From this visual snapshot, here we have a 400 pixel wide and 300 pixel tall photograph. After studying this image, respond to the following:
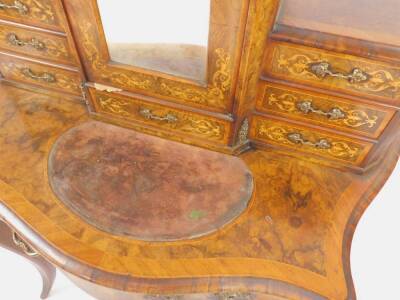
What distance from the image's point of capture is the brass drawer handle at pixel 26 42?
101 cm

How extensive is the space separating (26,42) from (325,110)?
920 millimetres

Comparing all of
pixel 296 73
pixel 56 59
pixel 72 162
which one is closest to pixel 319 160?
pixel 296 73

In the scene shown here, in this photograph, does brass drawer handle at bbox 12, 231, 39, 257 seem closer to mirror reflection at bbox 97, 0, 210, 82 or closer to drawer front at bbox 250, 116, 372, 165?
mirror reflection at bbox 97, 0, 210, 82

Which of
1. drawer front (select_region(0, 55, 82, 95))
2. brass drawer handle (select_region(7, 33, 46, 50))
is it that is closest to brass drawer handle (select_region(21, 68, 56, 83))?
drawer front (select_region(0, 55, 82, 95))

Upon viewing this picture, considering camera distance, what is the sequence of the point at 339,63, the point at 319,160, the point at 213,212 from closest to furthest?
the point at 339,63 → the point at 213,212 → the point at 319,160

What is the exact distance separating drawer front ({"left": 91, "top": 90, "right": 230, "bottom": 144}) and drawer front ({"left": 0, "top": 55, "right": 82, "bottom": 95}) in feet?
0.40

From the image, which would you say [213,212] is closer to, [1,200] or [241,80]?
[241,80]

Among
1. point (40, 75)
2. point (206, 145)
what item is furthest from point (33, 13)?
point (206, 145)

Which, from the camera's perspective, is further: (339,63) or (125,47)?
(125,47)

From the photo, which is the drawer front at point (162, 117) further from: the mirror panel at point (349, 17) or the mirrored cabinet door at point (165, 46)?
the mirror panel at point (349, 17)

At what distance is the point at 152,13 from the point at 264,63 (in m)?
0.31

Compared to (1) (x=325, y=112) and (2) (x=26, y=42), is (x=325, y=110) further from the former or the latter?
(2) (x=26, y=42)

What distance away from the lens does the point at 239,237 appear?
0.87 meters

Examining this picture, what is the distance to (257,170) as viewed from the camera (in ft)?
3.29
